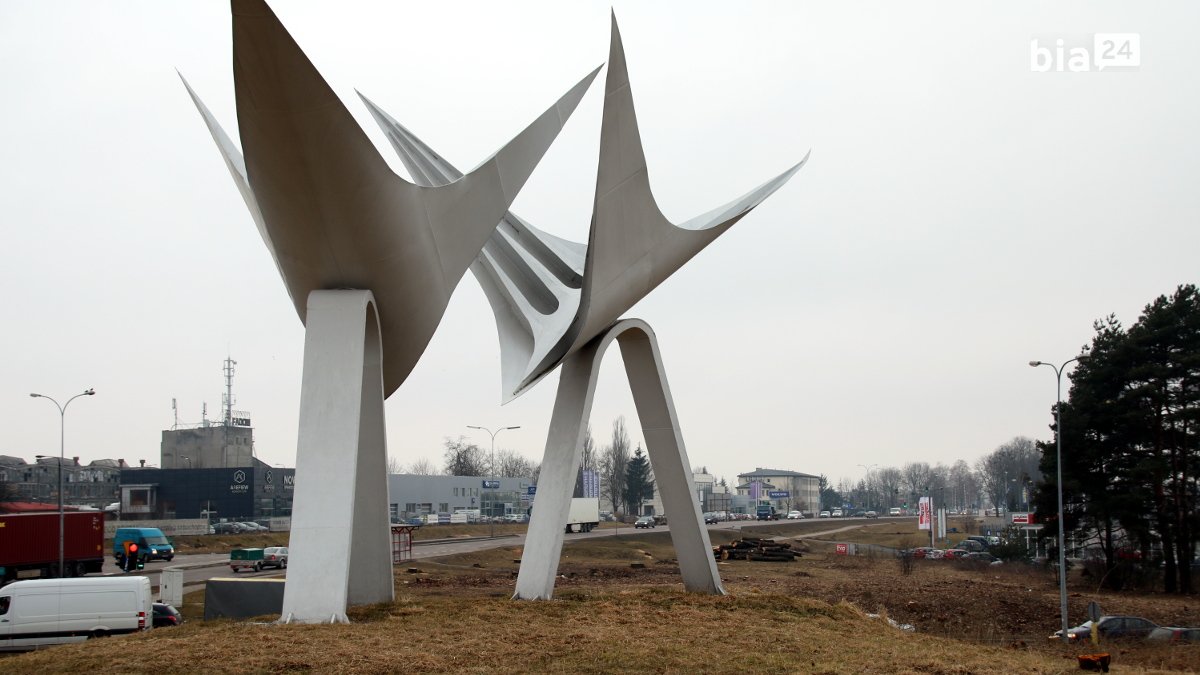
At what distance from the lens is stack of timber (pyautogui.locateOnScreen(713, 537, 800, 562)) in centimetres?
4250

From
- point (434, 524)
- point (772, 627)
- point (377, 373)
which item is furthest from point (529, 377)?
point (434, 524)

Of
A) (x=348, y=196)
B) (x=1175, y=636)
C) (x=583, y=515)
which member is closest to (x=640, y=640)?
(x=348, y=196)

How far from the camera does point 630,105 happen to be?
15.7 meters

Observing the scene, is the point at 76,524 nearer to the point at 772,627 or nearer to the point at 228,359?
the point at 772,627

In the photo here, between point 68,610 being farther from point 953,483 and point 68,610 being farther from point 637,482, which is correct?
point 953,483

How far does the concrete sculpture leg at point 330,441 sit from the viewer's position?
13.2m

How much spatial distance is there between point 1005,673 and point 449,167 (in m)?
15.1

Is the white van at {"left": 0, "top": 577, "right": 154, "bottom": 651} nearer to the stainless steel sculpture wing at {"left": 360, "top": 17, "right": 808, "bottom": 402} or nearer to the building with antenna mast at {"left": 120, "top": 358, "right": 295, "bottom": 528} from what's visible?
the stainless steel sculpture wing at {"left": 360, "top": 17, "right": 808, "bottom": 402}

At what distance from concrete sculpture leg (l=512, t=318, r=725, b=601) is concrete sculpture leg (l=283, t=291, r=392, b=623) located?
3875 mm

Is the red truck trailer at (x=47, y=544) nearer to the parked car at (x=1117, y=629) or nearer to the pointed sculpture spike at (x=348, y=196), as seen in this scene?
the pointed sculpture spike at (x=348, y=196)

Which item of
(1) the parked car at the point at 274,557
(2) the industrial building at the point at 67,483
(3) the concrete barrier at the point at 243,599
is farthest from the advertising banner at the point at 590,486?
(3) the concrete barrier at the point at 243,599

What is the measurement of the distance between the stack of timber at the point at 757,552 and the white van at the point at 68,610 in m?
30.1

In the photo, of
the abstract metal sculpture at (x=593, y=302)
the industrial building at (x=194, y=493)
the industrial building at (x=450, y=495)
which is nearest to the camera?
the abstract metal sculpture at (x=593, y=302)

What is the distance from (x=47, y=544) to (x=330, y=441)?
81.6 feet
